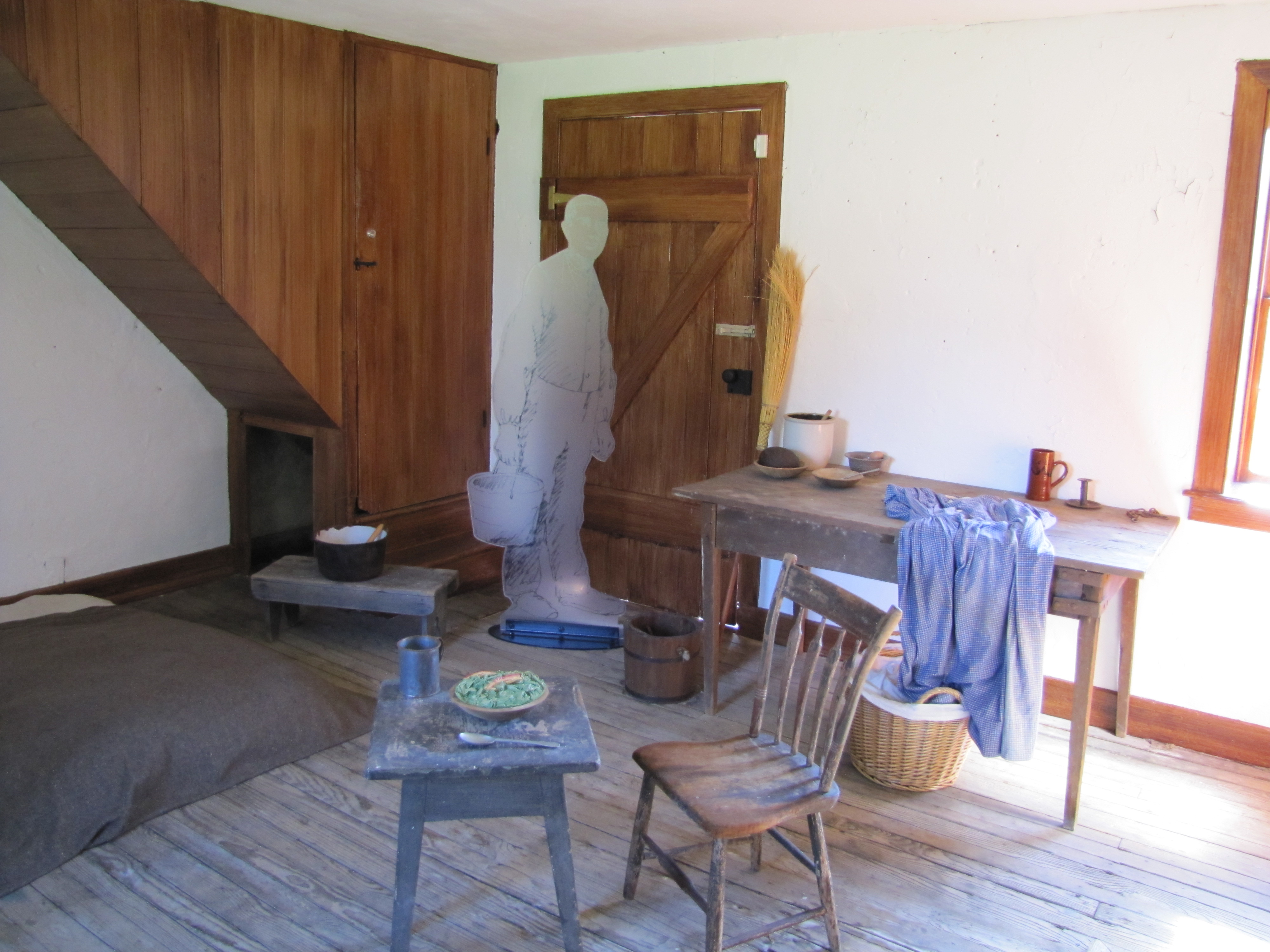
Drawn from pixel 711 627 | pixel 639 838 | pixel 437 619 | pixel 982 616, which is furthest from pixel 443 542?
pixel 982 616

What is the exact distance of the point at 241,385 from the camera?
14.9 feet

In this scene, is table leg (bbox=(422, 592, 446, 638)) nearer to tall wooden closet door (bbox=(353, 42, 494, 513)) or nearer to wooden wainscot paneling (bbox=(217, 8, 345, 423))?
tall wooden closet door (bbox=(353, 42, 494, 513))

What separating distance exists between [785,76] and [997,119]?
0.84 metres

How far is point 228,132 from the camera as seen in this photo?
379 cm

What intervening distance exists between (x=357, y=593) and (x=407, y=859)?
195cm

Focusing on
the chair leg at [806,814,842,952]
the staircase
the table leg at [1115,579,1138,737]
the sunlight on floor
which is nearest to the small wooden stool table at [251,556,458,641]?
the staircase

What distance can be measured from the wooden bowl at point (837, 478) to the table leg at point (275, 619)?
7.14 ft

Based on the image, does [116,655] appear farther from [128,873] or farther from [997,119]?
[997,119]

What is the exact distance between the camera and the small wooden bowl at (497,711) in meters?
2.33

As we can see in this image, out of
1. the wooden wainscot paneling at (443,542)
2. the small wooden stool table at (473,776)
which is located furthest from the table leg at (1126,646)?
the wooden wainscot paneling at (443,542)

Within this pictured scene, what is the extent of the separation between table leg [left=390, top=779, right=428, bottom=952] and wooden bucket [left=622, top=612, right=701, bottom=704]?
1543mm

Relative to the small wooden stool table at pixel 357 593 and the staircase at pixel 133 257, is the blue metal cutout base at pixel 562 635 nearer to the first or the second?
the small wooden stool table at pixel 357 593

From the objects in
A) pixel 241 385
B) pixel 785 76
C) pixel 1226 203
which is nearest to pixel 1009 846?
pixel 1226 203

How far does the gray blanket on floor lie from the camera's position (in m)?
2.76
